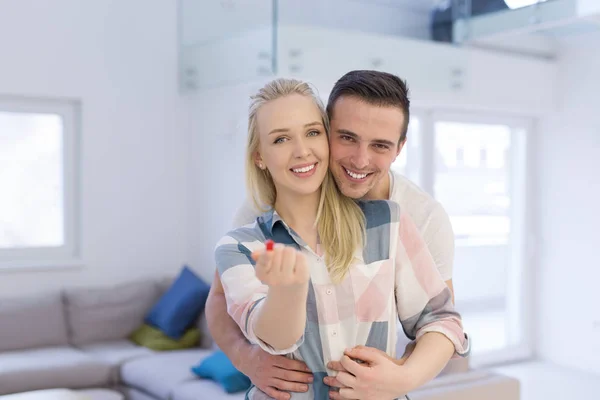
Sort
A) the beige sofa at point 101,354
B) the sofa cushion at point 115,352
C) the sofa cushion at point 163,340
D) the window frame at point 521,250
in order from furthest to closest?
the window frame at point 521,250, the sofa cushion at point 163,340, the sofa cushion at point 115,352, the beige sofa at point 101,354

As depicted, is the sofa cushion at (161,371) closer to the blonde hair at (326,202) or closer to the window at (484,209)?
the window at (484,209)

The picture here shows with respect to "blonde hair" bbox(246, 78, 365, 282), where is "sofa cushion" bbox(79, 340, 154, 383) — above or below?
below

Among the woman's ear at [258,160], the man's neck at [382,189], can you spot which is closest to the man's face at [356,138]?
the woman's ear at [258,160]

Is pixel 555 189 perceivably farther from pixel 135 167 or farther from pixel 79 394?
pixel 79 394

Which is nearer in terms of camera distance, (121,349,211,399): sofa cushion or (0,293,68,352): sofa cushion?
(121,349,211,399): sofa cushion

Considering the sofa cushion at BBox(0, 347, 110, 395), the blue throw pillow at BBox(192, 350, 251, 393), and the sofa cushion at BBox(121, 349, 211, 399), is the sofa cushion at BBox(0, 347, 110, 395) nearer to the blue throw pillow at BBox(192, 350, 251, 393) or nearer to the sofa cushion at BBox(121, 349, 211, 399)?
the sofa cushion at BBox(121, 349, 211, 399)

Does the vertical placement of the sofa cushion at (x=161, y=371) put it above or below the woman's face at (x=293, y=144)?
below

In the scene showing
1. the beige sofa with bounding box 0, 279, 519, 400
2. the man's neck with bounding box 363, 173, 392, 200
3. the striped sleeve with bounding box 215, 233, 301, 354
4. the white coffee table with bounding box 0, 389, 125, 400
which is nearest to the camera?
the striped sleeve with bounding box 215, 233, 301, 354

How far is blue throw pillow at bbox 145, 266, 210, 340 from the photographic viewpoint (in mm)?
4863

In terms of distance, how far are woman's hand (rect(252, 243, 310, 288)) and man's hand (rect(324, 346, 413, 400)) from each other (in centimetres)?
32

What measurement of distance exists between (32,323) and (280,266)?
13.4 feet

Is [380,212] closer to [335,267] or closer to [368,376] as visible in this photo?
[335,267]

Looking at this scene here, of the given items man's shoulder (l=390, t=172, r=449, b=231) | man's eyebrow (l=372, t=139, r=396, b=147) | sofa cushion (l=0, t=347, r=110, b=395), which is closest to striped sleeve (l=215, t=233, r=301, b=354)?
man's eyebrow (l=372, t=139, r=396, b=147)

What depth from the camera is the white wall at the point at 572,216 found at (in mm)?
5895
